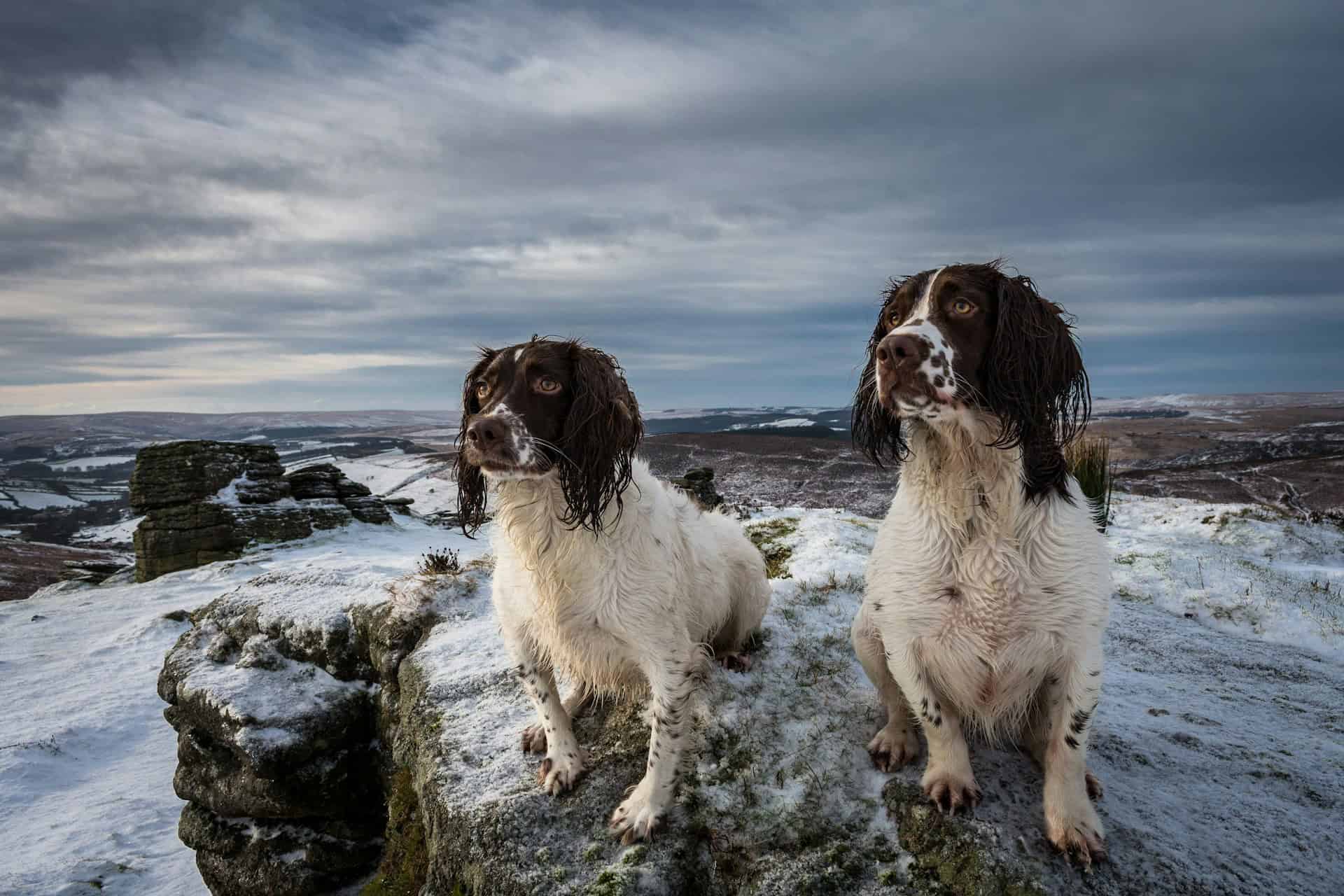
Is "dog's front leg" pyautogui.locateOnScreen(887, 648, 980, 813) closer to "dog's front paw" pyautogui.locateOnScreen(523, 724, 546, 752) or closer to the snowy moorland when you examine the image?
the snowy moorland

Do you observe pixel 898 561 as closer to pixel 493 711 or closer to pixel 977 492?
pixel 977 492

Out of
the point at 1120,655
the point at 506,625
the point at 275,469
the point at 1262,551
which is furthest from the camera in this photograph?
the point at 275,469

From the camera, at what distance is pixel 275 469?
1953 cm

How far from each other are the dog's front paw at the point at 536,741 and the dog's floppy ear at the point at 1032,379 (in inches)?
120

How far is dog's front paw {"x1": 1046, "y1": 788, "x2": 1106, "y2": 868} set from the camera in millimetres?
2816

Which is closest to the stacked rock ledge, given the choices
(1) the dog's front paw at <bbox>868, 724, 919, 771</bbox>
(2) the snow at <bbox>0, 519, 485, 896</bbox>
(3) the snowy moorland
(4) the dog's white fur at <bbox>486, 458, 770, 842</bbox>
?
(2) the snow at <bbox>0, 519, 485, 896</bbox>

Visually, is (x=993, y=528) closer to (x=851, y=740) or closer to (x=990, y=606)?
(x=990, y=606)

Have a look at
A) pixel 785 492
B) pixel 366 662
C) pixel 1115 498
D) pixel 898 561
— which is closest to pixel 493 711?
pixel 366 662

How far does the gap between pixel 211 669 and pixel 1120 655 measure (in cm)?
849

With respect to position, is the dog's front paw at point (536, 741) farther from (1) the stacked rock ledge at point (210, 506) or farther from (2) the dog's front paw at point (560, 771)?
(1) the stacked rock ledge at point (210, 506)

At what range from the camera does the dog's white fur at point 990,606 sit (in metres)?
2.80

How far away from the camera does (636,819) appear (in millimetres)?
3312

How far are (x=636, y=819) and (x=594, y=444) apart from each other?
1.89m

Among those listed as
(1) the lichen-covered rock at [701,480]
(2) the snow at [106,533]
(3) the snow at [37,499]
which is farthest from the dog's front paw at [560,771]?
Answer: (3) the snow at [37,499]
